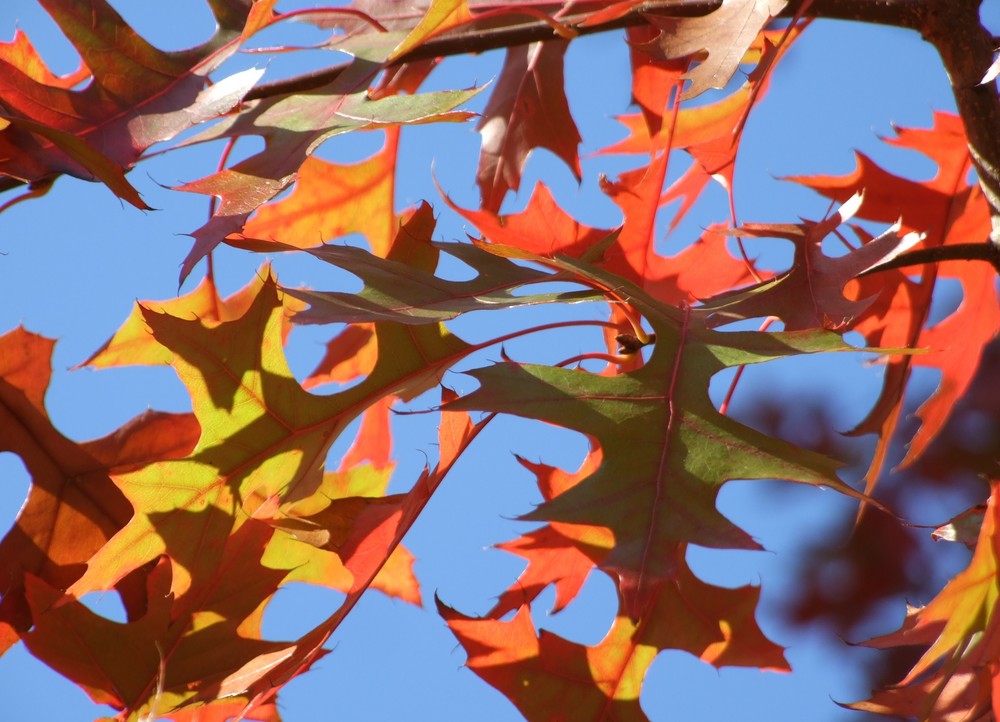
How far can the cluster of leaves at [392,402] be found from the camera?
0.58 metres

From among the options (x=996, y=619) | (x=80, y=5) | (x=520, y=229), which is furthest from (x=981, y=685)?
(x=80, y=5)

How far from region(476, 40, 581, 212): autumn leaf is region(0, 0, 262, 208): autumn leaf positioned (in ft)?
1.07

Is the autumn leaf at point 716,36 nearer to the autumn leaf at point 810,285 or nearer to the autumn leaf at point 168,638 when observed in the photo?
the autumn leaf at point 810,285

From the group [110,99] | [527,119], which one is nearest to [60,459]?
[110,99]

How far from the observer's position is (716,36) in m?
0.68

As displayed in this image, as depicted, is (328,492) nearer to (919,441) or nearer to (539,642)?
(539,642)

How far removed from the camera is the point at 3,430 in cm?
78

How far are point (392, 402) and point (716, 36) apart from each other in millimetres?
406

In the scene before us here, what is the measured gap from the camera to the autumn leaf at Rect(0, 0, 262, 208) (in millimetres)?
610

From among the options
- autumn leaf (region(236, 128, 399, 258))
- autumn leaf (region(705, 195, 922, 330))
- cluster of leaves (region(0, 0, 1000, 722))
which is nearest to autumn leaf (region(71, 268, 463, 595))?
cluster of leaves (region(0, 0, 1000, 722))

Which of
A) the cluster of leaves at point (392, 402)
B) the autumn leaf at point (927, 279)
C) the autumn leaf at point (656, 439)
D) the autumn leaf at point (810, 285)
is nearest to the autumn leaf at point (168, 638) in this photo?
the cluster of leaves at point (392, 402)

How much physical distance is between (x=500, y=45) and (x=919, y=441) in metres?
0.52

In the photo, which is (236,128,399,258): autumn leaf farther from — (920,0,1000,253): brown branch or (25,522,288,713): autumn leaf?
(920,0,1000,253): brown branch

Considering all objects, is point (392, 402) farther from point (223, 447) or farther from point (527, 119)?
point (527, 119)
